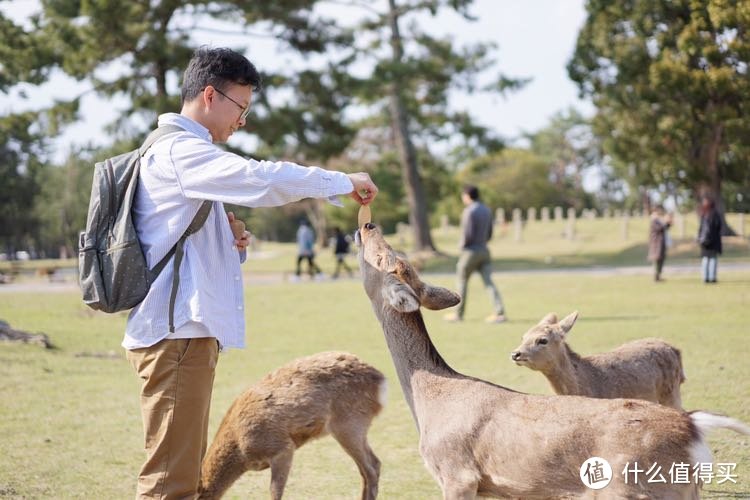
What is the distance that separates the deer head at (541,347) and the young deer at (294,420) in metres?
1.01

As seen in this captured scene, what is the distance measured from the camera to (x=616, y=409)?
386 cm

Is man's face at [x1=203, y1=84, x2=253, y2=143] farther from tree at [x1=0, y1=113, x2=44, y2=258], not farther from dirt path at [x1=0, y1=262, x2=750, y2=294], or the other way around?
tree at [x1=0, y1=113, x2=44, y2=258]

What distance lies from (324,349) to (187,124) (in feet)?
29.6

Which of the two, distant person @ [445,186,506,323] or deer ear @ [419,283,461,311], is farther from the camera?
distant person @ [445,186,506,323]

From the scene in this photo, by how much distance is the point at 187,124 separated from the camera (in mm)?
4043

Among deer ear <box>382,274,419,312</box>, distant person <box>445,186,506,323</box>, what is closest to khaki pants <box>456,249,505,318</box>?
distant person <box>445,186,506,323</box>

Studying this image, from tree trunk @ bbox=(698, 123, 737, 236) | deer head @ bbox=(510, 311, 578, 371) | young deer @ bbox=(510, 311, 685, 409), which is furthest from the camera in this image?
tree trunk @ bbox=(698, 123, 737, 236)

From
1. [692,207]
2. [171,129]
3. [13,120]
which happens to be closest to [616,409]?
[171,129]

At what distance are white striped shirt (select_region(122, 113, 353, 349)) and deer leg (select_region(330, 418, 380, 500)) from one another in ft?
6.40

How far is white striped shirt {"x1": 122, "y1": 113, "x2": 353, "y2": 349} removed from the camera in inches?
146

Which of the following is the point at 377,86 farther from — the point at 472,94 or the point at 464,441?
the point at 464,441

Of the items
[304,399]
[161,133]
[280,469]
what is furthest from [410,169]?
[161,133]

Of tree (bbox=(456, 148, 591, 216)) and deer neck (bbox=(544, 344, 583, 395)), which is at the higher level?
tree (bbox=(456, 148, 591, 216))

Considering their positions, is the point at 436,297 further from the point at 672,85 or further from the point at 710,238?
the point at 672,85
